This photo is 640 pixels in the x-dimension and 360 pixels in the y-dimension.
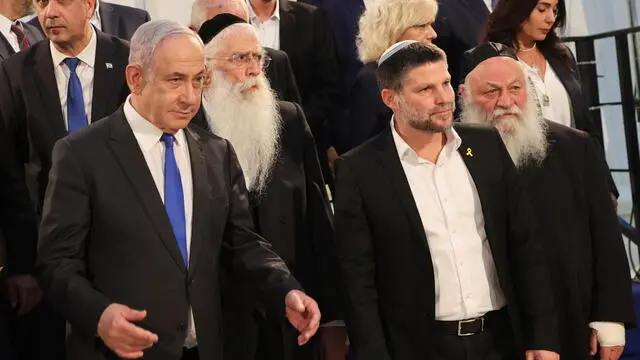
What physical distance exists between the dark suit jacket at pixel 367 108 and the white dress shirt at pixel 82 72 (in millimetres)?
1304

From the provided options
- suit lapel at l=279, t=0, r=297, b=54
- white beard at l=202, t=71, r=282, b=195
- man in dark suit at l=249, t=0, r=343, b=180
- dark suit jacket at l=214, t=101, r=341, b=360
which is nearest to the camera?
dark suit jacket at l=214, t=101, r=341, b=360

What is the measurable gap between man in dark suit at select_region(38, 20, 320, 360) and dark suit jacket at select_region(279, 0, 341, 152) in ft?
6.05

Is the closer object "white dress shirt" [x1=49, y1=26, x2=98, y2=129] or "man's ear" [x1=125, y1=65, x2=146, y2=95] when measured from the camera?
"man's ear" [x1=125, y1=65, x2=146, y2=95]

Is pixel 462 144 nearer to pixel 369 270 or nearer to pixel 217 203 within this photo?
pixel 369 270

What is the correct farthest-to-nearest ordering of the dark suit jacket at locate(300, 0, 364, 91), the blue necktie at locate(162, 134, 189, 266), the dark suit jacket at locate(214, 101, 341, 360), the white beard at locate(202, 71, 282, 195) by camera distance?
the dark suit jacket at locate(300, 0, 364, 91) < the white beard at locate(202, 71, 282, 195) < the dark suit jacket at locate(214, 101, 341, 360) < the blue necktie at locate(162, 134, 189, 266)

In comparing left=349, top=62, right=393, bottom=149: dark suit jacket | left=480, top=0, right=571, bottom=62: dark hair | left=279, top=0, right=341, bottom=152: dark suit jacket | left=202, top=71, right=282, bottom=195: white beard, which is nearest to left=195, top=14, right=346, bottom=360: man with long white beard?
left=202, top=71, right=282, bottom=195: white beard

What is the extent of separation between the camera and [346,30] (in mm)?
5492

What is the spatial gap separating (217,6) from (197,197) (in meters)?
1.65

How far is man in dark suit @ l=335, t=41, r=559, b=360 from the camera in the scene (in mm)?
3520

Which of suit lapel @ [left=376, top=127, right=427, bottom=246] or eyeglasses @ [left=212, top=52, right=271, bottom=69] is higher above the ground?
eyeglasses @ [left=212, top=52, right=271, bottom=69]

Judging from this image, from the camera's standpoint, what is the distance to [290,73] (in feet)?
15.2

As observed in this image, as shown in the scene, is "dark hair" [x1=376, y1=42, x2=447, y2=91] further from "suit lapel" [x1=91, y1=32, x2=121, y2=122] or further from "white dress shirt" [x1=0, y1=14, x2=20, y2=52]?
"white dress shirt" [x1=0, y1=14, x2=20, y2=52]

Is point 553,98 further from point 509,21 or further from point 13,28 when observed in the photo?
point 13,28

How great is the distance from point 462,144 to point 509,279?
470mm
